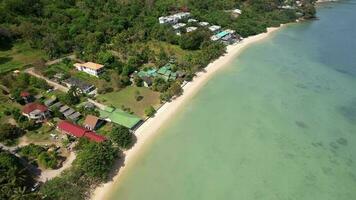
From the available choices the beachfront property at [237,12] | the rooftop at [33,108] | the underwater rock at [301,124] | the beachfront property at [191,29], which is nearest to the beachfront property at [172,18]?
the beachfront property at [191,29]

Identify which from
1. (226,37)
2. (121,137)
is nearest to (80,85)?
(121,137)

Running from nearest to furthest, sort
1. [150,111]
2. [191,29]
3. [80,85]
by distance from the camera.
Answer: [150,111]
[80,85]
[191,29]

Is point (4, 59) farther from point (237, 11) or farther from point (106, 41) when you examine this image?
point (237, 11)

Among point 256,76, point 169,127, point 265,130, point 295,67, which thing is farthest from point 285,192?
point 295,67

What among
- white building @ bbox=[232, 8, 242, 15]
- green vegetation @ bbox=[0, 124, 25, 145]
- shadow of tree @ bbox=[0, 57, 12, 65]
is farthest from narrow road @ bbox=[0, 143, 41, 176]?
white building @ bbox=[232, 8, 242, 15]

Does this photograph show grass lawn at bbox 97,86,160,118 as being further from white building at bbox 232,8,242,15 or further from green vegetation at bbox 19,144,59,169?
white building at bbox 232,8,242,15

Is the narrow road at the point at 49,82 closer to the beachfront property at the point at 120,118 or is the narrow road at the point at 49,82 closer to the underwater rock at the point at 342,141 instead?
the beachfront property at the point at 120,118
